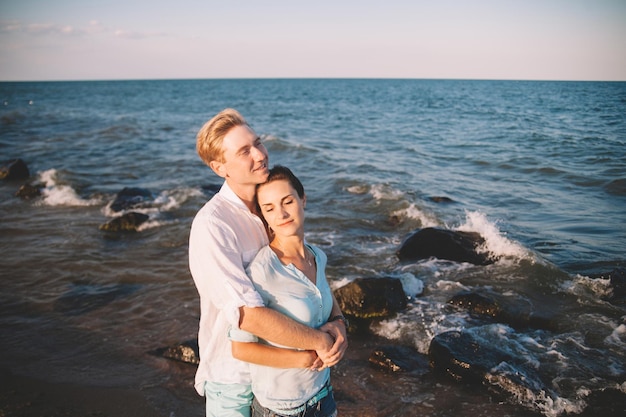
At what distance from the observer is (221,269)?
233 cm

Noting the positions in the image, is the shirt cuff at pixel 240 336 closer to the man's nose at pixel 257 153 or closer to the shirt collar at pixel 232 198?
the shirt collar at pixel 232 198

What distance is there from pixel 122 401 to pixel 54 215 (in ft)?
30.6

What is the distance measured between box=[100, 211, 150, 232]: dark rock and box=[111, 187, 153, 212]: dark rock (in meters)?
1.79

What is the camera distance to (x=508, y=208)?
13148mm

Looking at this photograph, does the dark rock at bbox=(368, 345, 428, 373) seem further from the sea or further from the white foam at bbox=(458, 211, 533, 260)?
the white foam at bbox=(458, 211, 533, 260)

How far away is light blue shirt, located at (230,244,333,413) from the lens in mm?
2496

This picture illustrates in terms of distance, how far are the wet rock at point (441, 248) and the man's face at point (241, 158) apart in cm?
710

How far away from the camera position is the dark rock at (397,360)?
5.70m

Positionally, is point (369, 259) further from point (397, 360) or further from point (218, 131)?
point (218, 131)

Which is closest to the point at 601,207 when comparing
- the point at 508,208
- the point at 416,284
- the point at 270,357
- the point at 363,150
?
the point at 508,208

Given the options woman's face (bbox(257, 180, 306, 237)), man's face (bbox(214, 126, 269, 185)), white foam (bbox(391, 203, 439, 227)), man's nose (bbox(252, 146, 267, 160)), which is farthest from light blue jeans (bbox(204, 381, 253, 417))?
white foam (bbox(391, 203, 439, 227))

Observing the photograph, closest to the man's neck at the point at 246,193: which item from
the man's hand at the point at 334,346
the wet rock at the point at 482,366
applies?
the man's hand at the point at 334,346

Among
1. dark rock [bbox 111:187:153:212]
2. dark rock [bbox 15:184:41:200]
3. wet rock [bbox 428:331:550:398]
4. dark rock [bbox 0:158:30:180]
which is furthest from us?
dark rock [bbox 0:158:30:180]

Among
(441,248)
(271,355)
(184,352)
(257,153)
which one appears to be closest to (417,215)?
(441,248)
